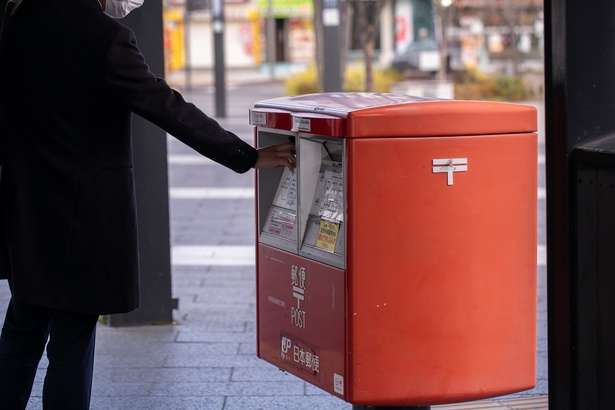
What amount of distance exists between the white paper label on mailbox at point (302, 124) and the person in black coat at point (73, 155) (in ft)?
0.56

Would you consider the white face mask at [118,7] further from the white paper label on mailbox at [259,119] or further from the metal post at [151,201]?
the metal post at [151,201]

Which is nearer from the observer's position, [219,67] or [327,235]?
[327,235]

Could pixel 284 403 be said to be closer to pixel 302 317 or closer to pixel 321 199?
pixel 302 317

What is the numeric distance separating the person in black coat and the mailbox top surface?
0.94 feet

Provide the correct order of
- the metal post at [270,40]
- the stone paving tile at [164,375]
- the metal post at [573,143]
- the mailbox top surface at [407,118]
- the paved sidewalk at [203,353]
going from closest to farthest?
the mailbox top surface at [407,118]
the metal post at [573,143]
the paved sidewalk at [203,353]
the stone paving tile at [164,375]
the metal post at [270,40]

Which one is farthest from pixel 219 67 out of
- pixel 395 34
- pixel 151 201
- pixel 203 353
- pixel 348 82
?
pixel 395 34

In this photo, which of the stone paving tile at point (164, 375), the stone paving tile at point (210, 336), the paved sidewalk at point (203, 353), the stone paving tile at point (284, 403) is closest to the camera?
the stone paving tile at point (284, 403)

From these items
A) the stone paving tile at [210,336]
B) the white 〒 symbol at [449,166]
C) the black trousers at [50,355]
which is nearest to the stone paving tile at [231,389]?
the stone paving tile at [210,336]

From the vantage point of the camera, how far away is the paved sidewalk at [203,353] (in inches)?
184

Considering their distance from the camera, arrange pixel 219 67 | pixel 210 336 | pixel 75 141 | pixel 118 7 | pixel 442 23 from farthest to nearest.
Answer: pixel 442 23 → pixel 219 67 → pixel 210 336 → pixel 118 7 → pixel 75 141

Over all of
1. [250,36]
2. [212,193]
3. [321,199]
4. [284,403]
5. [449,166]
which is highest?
[250,36]

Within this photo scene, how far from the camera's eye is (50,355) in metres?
3.49

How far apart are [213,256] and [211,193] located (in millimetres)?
3392

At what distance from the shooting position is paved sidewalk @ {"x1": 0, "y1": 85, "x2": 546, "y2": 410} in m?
4.66
